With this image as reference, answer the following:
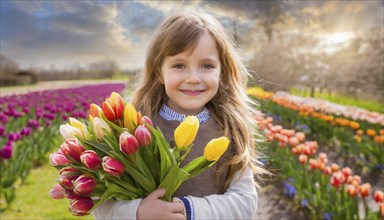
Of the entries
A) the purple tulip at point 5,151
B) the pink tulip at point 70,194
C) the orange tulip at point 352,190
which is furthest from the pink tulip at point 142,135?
the purple tulip at point 5,151

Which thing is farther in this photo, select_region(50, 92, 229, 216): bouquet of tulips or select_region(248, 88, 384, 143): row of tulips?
select_region(248, 88, 384, 143): row of tulips

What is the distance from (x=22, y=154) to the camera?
10.6 feet

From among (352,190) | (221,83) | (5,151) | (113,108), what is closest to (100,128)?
(113,108)

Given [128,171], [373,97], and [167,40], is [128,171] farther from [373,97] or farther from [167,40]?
[373,97]

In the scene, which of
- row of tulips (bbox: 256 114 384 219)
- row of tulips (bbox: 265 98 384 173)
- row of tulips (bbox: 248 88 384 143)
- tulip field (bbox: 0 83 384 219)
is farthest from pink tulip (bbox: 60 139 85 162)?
row of tulips (bbox: 265 98 384 173)

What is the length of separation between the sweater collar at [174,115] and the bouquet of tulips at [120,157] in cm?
30

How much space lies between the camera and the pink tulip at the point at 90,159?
0.99m

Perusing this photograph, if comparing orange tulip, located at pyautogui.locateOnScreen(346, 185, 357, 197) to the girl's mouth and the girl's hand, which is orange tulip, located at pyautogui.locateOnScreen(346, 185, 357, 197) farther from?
the girl's hand

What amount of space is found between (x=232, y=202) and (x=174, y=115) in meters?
0.33

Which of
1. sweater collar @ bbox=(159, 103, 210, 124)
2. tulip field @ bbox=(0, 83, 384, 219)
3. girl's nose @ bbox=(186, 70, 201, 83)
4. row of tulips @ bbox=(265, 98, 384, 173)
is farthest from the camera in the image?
row of tulips @ bbox=(265, 98, 384, 173)

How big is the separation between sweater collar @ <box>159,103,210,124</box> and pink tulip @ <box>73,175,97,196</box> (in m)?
0.42

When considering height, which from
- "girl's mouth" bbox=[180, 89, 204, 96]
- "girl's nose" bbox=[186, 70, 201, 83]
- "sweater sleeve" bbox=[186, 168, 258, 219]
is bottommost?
"sweater sleeve" bbox=[186, 168, 258, 219]

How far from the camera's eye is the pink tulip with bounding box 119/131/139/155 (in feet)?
3.24

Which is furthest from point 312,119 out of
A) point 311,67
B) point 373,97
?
point 311,67
